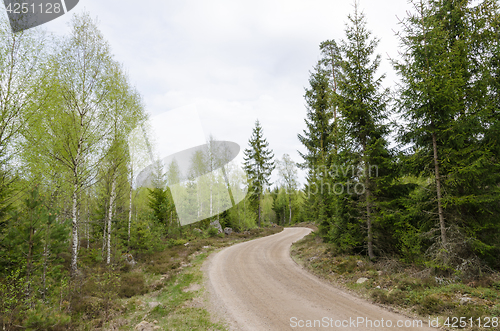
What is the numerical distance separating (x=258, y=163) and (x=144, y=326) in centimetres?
2852

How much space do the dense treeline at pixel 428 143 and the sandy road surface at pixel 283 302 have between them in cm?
351

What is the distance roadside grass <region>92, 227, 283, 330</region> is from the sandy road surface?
Answer: 2.55 ft

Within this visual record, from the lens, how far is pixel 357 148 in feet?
43.4

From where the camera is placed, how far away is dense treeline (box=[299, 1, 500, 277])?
897cm

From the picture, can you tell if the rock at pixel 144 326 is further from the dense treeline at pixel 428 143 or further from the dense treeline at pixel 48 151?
the dense treeline at pixel 428 143

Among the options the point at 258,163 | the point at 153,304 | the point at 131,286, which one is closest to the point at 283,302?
the point at 153,304

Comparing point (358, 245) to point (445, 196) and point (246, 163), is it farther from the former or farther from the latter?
point (246, 163)

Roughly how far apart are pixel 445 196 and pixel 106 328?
13.5 metres

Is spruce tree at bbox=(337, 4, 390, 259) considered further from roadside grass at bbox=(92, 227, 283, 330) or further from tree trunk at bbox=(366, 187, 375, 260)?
roadside grass at bbox=(92, 227, 283, 330)

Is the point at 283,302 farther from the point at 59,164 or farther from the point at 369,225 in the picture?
the point at 59,164

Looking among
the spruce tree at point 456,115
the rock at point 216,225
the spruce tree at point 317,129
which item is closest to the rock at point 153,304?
the spruce tree at point 456,115

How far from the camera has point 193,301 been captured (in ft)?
31.4

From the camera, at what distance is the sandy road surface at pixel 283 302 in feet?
23.2

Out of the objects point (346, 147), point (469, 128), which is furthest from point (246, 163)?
point (469, 128)
